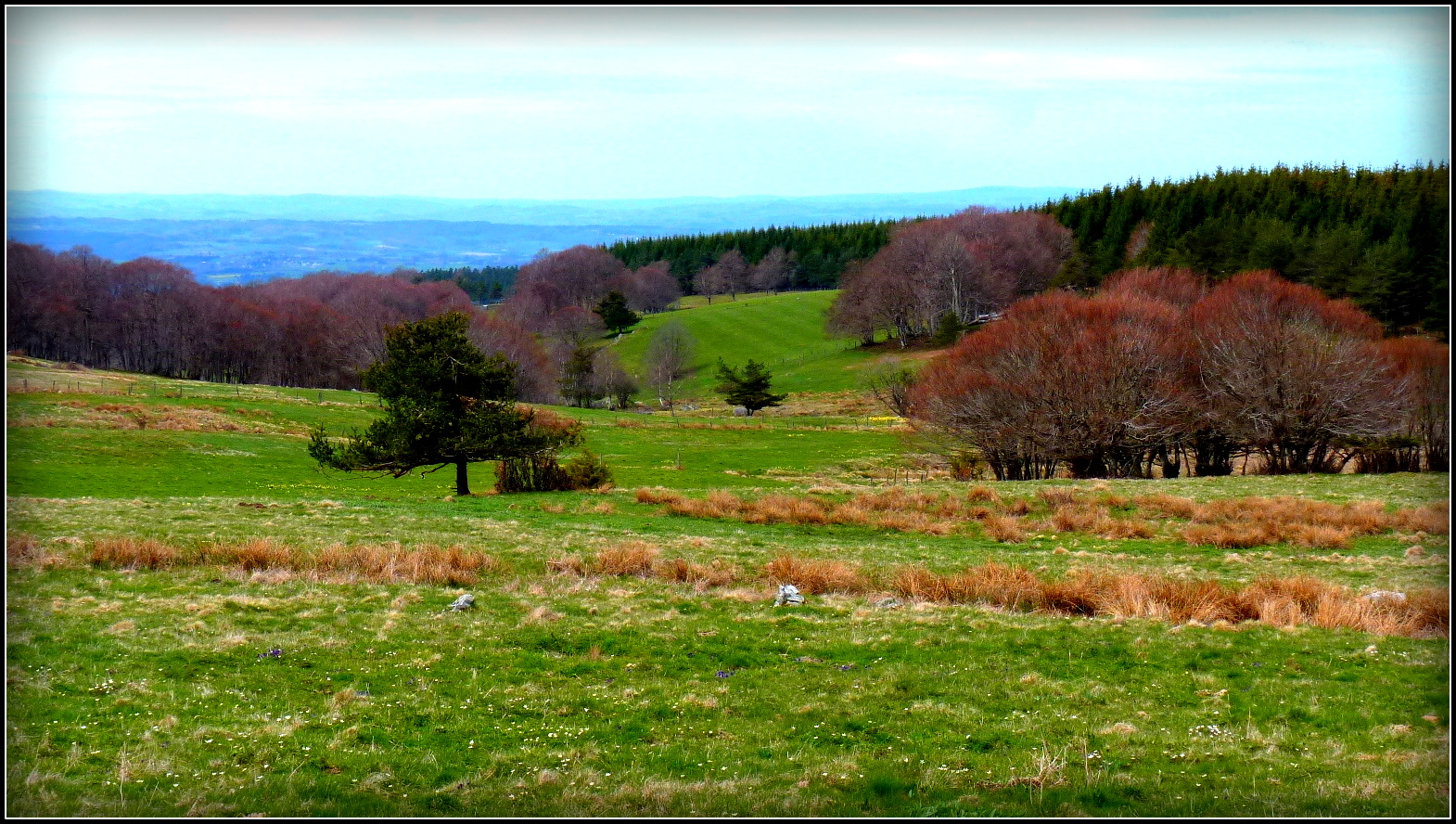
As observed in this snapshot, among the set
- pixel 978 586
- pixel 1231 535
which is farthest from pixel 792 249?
pixel 978 586

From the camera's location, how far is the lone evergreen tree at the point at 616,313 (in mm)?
127188

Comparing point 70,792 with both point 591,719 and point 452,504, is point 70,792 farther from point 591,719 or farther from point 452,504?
point 452,504

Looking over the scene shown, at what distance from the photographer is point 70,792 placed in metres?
6.89

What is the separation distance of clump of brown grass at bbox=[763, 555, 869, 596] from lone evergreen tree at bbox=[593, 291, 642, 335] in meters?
111

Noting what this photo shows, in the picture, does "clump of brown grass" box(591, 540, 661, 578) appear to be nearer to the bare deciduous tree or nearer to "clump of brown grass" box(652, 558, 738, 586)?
"clump of brown grass" box(652, 558, 738, 586)

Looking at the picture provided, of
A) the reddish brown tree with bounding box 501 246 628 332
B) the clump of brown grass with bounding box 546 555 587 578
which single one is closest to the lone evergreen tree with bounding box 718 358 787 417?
the reddish brown tree with bounding box 501 246 628 332

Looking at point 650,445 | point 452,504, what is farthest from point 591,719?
point 650,445

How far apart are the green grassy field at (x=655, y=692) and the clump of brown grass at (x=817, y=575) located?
0.39m

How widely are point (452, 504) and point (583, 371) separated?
208 ft

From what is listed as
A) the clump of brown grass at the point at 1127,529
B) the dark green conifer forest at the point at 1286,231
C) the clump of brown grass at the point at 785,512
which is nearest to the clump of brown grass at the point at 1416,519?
the clump of brown grass at the point at 1127,529

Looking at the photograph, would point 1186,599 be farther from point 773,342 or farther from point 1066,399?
point 773,342

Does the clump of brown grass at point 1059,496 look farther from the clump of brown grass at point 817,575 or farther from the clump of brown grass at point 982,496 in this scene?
the clump of brown grass at point 817,575

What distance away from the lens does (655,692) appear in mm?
10406

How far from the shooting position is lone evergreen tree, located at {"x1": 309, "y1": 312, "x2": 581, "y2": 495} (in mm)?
33312
